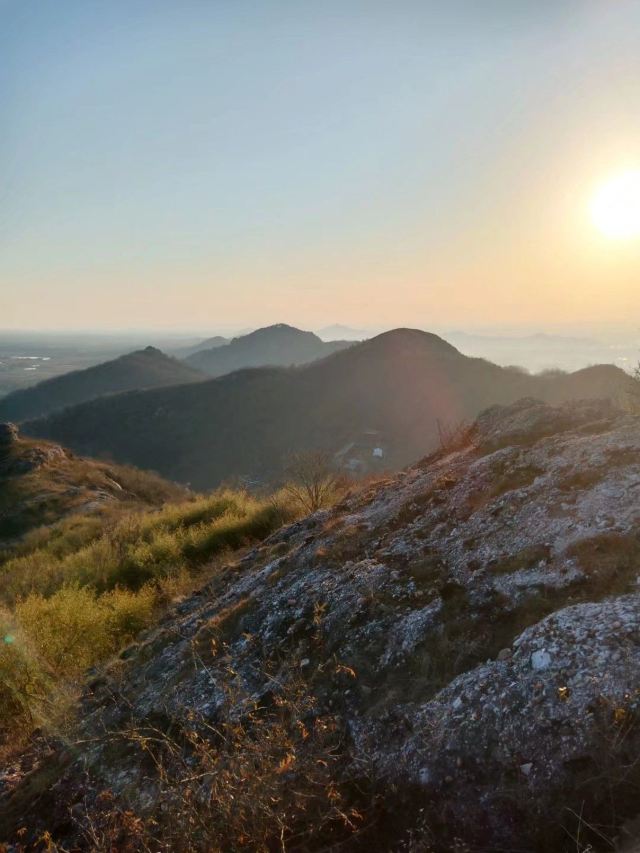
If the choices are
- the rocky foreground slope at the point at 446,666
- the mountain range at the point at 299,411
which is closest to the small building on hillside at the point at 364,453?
the mountain range at the point at 299,411

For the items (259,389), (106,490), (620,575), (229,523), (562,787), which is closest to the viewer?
(562,787)

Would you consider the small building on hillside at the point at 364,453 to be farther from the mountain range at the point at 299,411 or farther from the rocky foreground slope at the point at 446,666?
the rocky foreground slope at the point at 446,666

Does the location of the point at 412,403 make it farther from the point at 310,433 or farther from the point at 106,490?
the point at 106,490

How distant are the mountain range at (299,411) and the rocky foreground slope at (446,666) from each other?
83030 millimetres

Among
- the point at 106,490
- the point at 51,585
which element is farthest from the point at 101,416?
the point at 51,585

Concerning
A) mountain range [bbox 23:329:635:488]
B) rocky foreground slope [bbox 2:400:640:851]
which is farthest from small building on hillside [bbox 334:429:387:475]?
rocky foreground slope [bbox 2:400:640:851]

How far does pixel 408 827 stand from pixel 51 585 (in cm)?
1494

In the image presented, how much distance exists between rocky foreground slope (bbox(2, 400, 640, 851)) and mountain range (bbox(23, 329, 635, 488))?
83030 mm

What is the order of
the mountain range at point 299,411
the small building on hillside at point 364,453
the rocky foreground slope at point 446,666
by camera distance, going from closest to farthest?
the rocky foreground slope at point 446,666, the small building on hillside at point 364,453, the mountain range at point 299,411

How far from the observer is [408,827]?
3.68 m

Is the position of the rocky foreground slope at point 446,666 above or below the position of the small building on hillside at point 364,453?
above

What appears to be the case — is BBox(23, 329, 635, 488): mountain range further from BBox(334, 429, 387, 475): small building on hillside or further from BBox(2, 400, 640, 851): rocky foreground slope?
BBox(2, 400, 640, 851): rocky foreground slope

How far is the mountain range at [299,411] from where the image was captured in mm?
104688

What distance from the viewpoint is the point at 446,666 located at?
461cm
